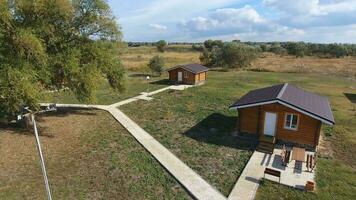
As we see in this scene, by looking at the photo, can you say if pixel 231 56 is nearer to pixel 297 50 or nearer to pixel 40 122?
pixel 297 50

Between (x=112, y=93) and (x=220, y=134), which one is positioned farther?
(x=112, y=93)

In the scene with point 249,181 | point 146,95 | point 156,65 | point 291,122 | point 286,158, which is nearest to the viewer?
point 249,181

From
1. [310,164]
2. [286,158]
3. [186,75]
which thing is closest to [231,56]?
[186,75]

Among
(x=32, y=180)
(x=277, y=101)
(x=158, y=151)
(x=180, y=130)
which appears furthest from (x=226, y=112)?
(x=32, y=180)

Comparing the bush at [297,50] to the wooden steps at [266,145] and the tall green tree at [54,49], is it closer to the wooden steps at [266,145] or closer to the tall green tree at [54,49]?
the tall green tree at [54,49]

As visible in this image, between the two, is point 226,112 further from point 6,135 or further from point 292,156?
point 6,135

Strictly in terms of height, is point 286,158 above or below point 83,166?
above

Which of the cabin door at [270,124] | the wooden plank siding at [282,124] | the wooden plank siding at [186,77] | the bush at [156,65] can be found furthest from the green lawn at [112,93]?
the cabin door at [270,124]
